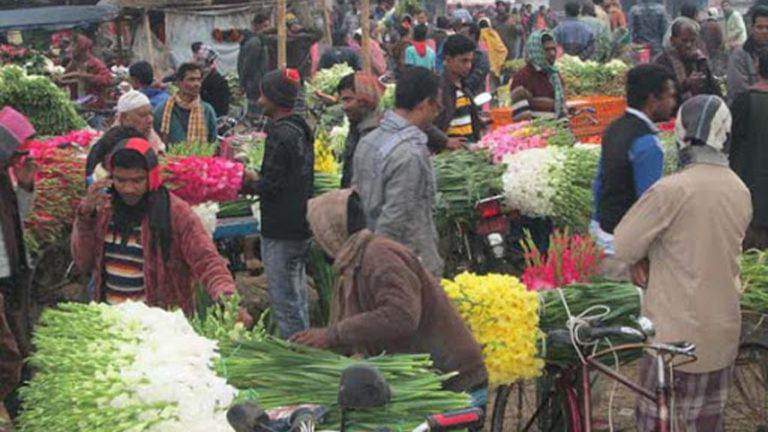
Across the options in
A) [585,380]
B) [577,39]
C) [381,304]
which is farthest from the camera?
[577,39]

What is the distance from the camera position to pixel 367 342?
5281mm

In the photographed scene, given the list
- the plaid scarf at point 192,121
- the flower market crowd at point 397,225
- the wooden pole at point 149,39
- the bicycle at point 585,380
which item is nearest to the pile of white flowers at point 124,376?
the flower market crowd at point 397,225

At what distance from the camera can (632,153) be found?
23.2ft

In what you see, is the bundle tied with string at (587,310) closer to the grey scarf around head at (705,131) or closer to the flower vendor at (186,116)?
the grey scarf around head at (705,131)

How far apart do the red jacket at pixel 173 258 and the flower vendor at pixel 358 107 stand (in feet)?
7.27

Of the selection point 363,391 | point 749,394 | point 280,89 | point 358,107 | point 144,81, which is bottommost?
point 749,394

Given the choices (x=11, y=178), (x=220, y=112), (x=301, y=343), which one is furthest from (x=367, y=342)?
(x=220, y=112)

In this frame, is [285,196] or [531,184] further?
[531,184]

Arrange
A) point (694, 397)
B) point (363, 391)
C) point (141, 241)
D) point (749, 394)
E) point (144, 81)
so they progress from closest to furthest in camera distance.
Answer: point (363, 391) < point (694, 397) < point (141, 241) < point (749, 394) < point (144, 81)

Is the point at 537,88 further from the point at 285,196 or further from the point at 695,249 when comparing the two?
the point at 695,249

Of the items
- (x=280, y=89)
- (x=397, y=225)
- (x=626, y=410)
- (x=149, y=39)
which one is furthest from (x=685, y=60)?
(x=149, y=39)

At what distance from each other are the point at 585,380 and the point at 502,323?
494 millimetres

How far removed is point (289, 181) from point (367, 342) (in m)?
3.07

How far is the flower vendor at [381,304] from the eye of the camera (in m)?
5.19
